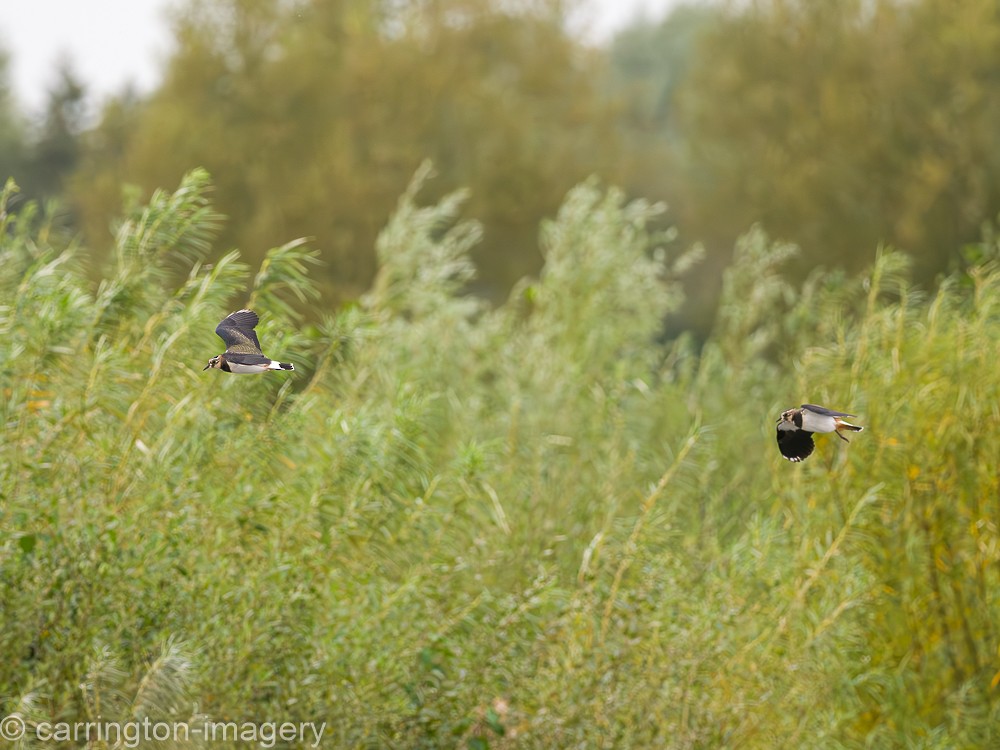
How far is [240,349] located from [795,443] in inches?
48.9

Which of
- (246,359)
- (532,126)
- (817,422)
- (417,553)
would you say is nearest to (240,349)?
(246,359)

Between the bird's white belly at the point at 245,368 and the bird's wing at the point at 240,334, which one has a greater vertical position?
the bird's wing at the point at 240,334

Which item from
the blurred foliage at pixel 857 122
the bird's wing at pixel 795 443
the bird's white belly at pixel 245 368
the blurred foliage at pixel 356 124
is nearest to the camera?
the bird's white belly at pixel 245 368

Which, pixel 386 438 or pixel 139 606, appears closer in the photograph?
pixel 139 606

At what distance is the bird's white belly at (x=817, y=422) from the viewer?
8.30 ft

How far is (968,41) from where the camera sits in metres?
19.0

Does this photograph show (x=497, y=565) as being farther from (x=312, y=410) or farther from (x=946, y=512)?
(x=946, y=512)

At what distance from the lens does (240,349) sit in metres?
2.45

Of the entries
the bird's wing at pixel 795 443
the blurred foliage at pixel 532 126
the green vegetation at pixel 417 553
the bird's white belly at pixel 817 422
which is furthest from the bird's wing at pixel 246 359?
the blurred foliage at pixel 532 126

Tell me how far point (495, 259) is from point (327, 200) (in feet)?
10.0

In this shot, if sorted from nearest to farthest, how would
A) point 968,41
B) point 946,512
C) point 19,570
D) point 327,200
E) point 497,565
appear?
point 19,570 < point 497,565 < point 946,512 < point 968,41 < point 327,200

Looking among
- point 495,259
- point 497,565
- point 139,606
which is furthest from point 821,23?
point 139,606

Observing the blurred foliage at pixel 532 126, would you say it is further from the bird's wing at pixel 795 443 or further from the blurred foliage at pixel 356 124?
the bird's wing at pixel 795 443

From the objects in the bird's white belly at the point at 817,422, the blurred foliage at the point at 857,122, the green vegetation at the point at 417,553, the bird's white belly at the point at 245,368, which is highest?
the blurred foliage at the point at 857,122
